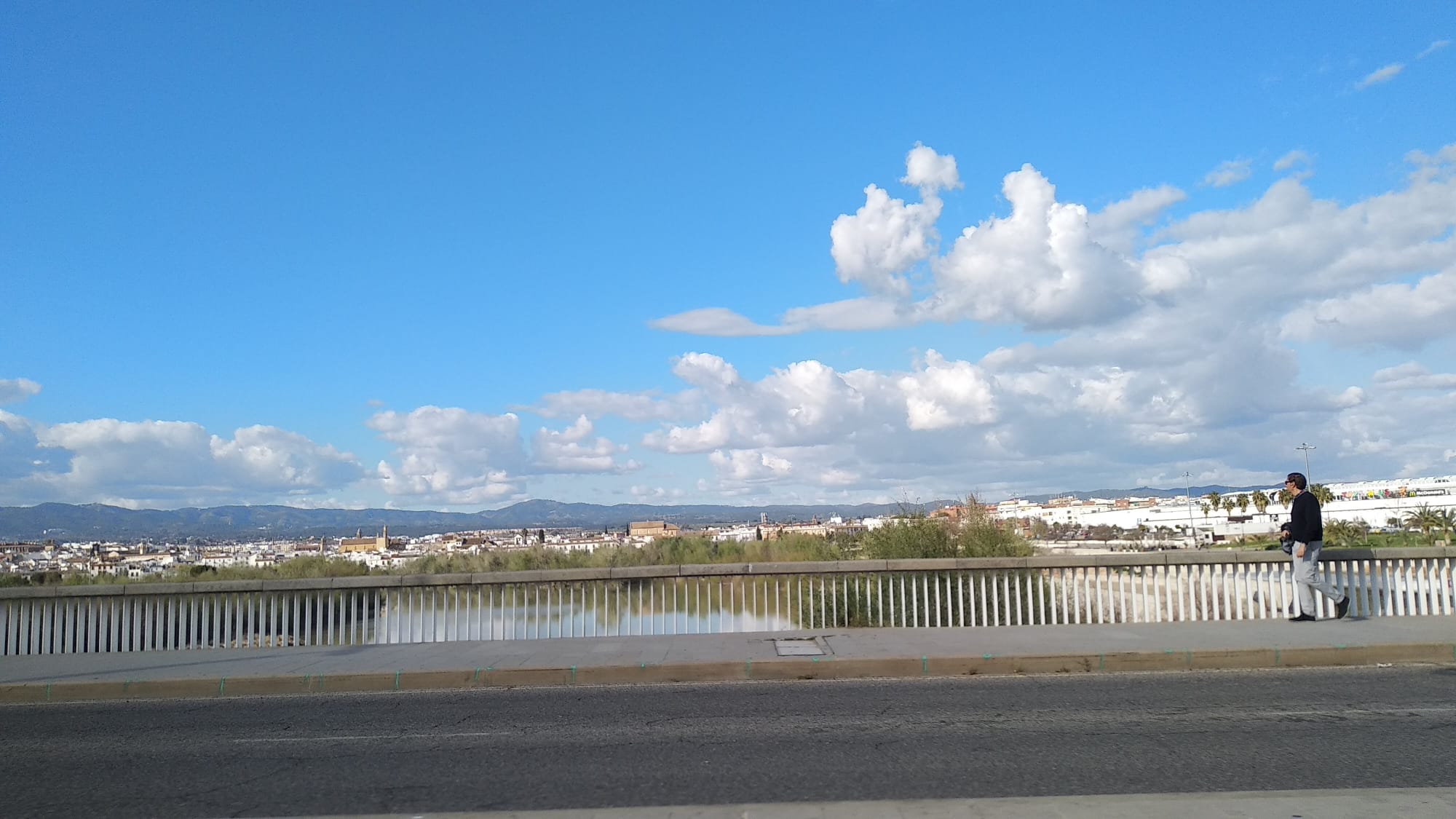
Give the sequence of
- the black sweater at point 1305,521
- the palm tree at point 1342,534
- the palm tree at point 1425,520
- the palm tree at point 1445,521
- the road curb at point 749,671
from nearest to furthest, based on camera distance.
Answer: the road curb at point 749,671 < the black sweater at point 1305,521 < the palm tree at point 1342,534 < the palm tree at point 1445,521 < the palm tree at point 1425,520

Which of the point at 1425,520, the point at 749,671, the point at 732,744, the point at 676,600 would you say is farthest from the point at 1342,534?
the point at 732,744

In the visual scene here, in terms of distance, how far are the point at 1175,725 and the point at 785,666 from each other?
4.42 meters

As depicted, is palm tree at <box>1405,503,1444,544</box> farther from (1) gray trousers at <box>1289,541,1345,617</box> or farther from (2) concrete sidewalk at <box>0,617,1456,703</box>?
(2) concrete sidewalk at <box>0,617,1456,703</box>

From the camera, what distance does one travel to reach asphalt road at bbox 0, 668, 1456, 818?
6.80 m

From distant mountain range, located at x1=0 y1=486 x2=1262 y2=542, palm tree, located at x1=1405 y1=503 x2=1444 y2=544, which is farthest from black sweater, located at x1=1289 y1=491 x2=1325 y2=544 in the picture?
palm tree, located at x1=1405 y1=503 x2=1444 y2=544

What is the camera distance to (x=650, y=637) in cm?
1444

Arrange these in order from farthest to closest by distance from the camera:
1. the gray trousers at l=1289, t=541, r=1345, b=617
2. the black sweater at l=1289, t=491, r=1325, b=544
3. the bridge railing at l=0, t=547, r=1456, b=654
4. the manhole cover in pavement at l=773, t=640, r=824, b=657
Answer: the bridge railing at l=0, t=547, r=1456, b=654, the gray trousers at l=1289, t=541, r=1345, b=617, the black sweater at l=1289, t=491, r=1325, b=544, the manhole cover in pavement at l=773, t=640, r=824, b=657

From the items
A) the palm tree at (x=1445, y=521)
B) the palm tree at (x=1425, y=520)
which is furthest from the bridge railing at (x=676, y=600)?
the palm tree at (x=1425, y=520)

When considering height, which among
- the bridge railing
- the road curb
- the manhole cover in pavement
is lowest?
the road curb

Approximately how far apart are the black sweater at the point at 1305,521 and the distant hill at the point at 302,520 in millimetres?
31255

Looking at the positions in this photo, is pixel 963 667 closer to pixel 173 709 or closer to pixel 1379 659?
pixel 1379 659

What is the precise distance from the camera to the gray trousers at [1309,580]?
1371cm

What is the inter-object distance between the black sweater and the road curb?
2047 millimetres

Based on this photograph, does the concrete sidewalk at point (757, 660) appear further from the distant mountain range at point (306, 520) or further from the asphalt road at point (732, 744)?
the distant mountain range at point (306, 520)
